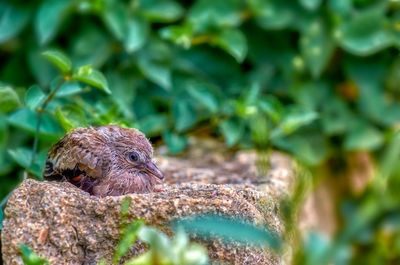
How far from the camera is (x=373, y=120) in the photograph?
4.23 metres

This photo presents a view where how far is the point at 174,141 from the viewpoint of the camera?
362cm

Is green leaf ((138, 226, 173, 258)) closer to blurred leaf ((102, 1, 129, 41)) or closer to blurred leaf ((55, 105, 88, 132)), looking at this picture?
blurred leaf ((55, 105, 88, 132))

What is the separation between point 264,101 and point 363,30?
39.3 inches

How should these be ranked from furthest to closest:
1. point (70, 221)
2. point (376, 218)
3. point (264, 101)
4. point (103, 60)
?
point (376, 218)
point (103, 60)
point (264, 101)
point (70, 221)

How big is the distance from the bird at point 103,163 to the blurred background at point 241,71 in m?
0.93

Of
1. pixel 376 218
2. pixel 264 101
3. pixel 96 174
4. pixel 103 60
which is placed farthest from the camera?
pixel 376 218

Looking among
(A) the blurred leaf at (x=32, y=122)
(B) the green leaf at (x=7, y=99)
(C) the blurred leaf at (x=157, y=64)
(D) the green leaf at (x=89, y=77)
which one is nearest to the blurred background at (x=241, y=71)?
(C) the blurred leaf at (x=157, y=64)

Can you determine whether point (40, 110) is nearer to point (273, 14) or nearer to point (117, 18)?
point (117, 18)

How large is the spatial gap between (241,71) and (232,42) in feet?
1.90

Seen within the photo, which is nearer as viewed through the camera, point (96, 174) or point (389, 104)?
point (96, 174)

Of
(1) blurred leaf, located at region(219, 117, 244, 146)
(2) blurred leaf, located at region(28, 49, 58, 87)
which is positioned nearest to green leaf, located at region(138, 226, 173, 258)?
(1) blurred leaf, located at region(219, 117, 244, 146)

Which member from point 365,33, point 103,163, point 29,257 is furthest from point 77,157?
point 365,33

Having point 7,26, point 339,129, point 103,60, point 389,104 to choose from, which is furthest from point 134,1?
point 389,104

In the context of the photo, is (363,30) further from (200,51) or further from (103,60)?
(103,60)
